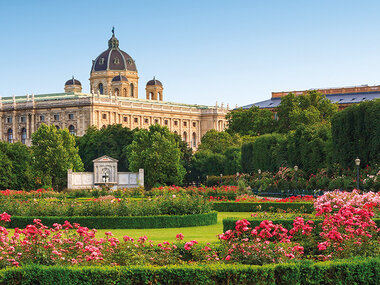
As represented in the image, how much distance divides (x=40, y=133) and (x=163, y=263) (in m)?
49.0

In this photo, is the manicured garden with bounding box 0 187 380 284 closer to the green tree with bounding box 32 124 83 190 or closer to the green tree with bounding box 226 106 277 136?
the green tree with bounding box 32 124 83 190

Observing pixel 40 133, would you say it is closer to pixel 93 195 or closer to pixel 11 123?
pixel 93 195

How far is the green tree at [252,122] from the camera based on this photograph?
242ft

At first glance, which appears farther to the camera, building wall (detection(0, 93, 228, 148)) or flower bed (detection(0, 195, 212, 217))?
building wall (detection(0, 93, 228, 148))

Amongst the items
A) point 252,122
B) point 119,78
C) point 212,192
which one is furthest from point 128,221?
point 119,78

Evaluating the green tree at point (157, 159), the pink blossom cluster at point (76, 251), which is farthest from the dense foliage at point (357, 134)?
the pink blossom cluster at point (76, 251)

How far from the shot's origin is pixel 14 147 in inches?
2080

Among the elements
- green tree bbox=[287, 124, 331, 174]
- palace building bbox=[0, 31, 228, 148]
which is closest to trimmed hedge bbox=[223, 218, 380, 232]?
green tree bbox=[287, 124, 331, 174]

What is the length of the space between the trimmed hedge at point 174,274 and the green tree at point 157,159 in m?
44.5

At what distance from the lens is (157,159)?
57.3m

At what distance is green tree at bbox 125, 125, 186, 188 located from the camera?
57.3 m

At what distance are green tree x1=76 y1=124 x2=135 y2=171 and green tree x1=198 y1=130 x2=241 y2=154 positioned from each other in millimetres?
8724

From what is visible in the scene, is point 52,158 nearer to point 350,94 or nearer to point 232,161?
point 232,161

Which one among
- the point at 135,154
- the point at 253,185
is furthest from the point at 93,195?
the point at 135,154
